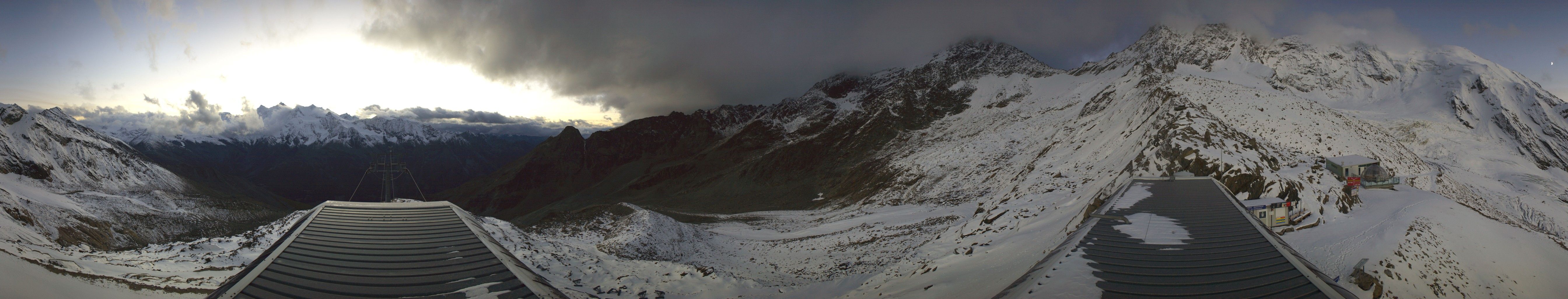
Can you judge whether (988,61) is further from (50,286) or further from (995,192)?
(50,286)

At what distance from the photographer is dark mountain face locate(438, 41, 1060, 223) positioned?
88.6 meters

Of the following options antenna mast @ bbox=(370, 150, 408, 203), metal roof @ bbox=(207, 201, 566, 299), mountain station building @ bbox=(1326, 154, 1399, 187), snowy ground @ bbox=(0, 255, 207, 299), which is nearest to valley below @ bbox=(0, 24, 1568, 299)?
snowy ground @ bbox=(0, 255, 207, 299)

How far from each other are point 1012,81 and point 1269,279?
401 feet

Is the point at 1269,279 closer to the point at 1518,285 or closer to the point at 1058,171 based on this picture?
the point at 1518,285

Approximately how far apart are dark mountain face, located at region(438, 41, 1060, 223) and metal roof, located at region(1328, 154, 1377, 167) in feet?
133

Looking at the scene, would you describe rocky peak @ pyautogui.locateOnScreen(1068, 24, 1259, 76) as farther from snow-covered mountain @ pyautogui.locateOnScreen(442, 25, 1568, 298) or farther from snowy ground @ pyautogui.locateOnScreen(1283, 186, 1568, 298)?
snowy ground @ pyautogui.locateOnScreen(1283, 186, 1568, 298)

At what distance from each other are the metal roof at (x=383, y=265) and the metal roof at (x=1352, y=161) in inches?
1720

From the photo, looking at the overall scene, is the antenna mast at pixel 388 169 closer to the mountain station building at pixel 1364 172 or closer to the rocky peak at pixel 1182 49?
the mountain station building at pixel 1364 172

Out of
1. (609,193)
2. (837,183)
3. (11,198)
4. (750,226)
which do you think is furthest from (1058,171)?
(609,193)

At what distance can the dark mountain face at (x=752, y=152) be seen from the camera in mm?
88625

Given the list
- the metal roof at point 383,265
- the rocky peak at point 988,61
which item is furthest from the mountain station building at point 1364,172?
the rocky peak at point 988,61

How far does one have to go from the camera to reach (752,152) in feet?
446

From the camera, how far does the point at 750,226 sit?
4581 cm

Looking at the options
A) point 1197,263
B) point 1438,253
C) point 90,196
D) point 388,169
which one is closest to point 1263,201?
point 1438,253
